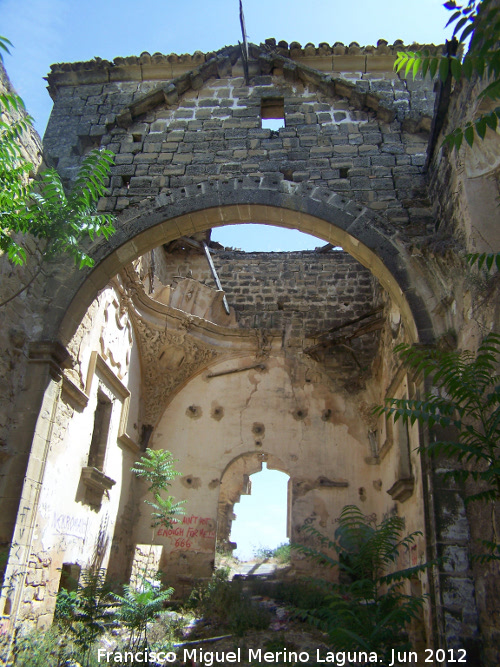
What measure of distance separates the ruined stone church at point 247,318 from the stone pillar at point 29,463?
2 centimetres

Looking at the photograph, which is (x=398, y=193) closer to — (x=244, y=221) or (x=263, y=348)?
(x=244, y=221)

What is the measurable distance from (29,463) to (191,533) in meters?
4.97

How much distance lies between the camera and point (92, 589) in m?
6.16

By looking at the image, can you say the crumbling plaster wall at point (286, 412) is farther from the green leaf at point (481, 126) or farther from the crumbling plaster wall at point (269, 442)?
the green leaf at point (481, 126)

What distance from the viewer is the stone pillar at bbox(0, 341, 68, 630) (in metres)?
4.86

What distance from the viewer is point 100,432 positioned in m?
8.12

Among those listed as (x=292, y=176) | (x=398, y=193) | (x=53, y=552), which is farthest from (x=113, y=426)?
(x=398, y=193)

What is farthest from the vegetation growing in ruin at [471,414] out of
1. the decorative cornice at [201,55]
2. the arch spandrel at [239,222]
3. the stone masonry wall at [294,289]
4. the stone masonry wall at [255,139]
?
the stone masonry wall at [294,289]

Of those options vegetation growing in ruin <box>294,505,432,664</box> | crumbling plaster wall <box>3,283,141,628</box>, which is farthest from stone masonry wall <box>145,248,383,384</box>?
vegetation growing in ruin <box>294,505,432,664</box>

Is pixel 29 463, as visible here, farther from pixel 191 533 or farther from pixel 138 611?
pixel 191 533

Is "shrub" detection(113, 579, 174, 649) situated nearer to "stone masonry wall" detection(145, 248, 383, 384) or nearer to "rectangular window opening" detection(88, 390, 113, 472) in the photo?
"rectangular window opening" detection(88, 390, 113, 472)

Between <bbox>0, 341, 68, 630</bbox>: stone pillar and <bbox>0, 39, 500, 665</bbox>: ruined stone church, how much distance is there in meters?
0.02

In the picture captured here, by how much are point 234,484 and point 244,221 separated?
27.6 feet

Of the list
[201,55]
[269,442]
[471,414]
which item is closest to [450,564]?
[471,414]
